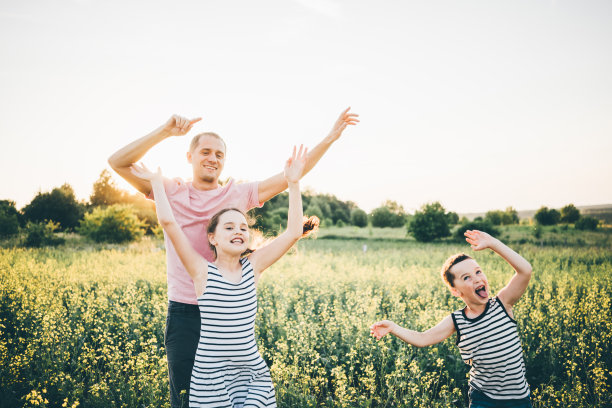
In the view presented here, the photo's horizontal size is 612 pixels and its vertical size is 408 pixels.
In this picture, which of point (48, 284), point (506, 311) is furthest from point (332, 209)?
point (506, 311)

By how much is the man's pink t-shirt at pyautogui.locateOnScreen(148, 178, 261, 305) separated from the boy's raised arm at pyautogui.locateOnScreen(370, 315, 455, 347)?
138 cm

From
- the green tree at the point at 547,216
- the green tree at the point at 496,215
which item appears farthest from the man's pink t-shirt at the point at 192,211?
the green tree at the point at 496,215

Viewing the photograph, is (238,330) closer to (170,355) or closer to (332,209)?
(170,355)

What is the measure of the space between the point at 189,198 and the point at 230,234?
1.91 feet

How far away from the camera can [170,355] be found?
2.57 meters

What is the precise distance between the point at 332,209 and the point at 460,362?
6129cm

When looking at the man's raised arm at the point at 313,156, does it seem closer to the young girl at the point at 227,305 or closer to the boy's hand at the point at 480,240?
the young girl at the point at 227,305

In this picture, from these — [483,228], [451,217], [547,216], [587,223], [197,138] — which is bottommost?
[587,223]

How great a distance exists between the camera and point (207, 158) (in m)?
2.73

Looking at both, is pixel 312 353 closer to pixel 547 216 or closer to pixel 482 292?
pixel 482 292

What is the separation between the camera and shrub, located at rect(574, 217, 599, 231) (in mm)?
26133

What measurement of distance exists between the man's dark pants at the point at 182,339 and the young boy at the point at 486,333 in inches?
52.3

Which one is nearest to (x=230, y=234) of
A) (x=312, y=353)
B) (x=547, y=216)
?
(x=312, y=353)

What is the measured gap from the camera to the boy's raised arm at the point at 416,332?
2.68 metres
